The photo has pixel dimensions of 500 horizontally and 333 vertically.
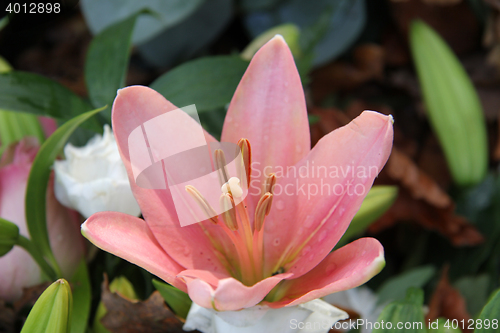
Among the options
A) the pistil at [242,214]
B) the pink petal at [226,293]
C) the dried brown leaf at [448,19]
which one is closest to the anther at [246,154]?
the pistil at [242,214]

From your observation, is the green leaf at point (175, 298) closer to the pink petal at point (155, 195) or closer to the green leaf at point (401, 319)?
the pink petal at point (155, 195)

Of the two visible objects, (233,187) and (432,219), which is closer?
(233,187)

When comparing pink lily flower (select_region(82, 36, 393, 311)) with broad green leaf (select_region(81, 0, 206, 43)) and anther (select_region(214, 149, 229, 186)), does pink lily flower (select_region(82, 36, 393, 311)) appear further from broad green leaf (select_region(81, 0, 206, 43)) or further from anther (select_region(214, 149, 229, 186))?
broad green leaf (select_region(81, 0, 206, 43))

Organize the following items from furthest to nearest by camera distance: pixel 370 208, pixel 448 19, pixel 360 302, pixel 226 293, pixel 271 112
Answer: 1. pixel 448 19
2. pixel 360 302
3. pixel 370 208
4. pixel 271 112
5. pixel 226 293

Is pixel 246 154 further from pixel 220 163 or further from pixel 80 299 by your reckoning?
pixel 80 299

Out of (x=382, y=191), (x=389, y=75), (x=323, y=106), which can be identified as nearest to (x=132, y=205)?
(x=382, y=191)

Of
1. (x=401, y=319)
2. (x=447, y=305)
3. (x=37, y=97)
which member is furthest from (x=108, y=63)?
(x=447, y=305)
